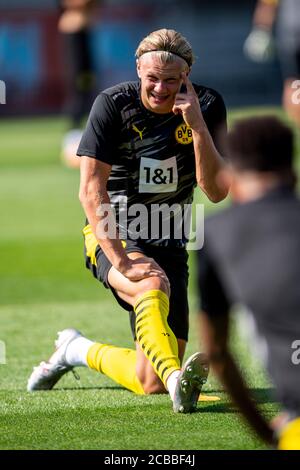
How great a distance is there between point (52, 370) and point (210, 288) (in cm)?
315

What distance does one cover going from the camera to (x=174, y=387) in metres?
5.55

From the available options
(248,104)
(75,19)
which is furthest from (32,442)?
(248,104)

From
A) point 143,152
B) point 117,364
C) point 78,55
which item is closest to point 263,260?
point 143,152

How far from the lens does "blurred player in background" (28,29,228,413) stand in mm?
5762

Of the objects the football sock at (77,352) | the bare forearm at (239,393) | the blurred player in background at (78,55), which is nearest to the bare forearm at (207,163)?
the football sock at (77,352)

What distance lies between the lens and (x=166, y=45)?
6016mm

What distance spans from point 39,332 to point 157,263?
7.50ft

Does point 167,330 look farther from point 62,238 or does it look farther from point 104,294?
point 62,238

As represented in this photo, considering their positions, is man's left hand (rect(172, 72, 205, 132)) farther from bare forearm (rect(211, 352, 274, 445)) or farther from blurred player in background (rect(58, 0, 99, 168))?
blurred player in background (rect(58, 0, 99, 168))

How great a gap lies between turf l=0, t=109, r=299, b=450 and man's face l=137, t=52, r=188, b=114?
1.62 metres

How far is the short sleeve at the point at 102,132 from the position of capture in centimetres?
602

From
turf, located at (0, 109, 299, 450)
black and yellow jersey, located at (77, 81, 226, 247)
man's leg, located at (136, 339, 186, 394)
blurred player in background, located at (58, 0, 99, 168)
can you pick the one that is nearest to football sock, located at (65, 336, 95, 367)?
turf, located at (0, 109, 299, 450)

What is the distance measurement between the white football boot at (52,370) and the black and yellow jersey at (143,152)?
796mm

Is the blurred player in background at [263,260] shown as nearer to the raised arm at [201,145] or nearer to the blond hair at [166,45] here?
the raised arm at [201,145]
